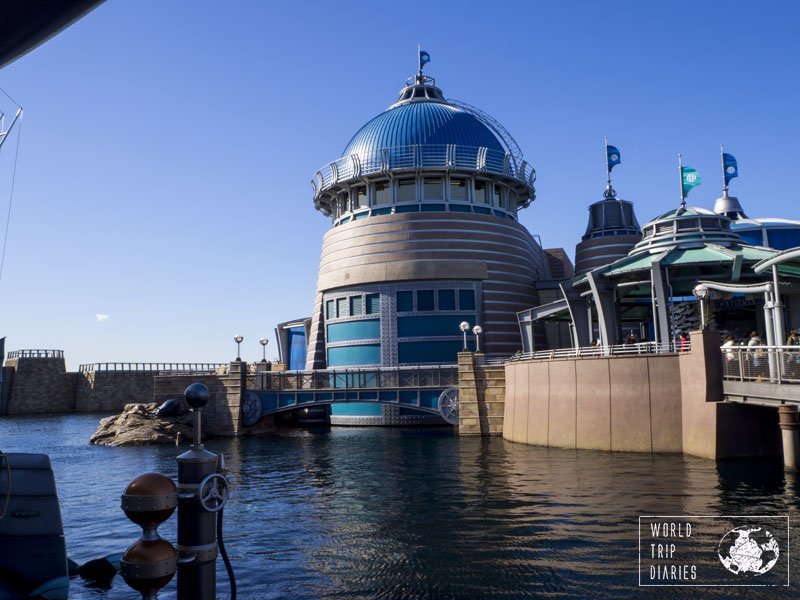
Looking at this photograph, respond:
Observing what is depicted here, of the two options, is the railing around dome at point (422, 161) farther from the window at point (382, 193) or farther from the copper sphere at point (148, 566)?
the copper sphere at point (148, 566)

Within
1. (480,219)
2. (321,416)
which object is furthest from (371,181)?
(321,416)

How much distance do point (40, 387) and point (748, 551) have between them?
85.1 meters

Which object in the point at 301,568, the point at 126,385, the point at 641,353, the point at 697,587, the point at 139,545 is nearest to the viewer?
the point at 139,545

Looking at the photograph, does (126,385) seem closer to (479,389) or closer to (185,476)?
(479,389)

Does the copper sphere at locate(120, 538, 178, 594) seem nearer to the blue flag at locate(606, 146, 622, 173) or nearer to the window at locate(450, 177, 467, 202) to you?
the window at locate(450, 177, 467, 202)

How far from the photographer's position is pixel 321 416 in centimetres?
5278

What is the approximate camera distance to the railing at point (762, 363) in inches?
849

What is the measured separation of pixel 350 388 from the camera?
44.8 metres

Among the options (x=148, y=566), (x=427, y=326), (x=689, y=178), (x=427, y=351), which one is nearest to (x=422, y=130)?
(x=427, y=326)

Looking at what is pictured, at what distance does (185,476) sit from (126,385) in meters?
84.5

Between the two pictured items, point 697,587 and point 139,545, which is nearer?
point 139,545

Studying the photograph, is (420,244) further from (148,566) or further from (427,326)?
(148,566)

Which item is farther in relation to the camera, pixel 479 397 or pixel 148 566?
pixel 479 397

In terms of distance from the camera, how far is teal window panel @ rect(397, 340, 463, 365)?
47.9 metres
